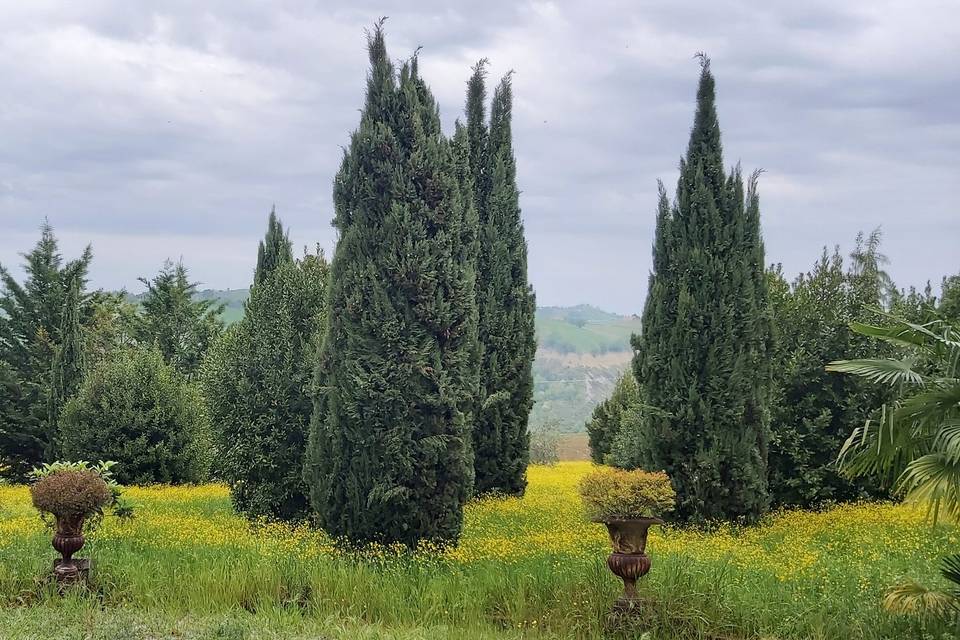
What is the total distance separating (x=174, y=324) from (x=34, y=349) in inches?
349

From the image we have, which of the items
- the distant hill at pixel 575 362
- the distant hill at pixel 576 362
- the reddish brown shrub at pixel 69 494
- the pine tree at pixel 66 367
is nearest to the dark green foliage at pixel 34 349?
the pine tree at pixel 66 367

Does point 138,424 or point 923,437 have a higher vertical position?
point 923,437

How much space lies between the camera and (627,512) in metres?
7.66

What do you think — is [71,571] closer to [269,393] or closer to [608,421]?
[269,393]

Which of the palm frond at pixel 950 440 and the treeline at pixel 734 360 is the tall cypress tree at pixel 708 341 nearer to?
the treeline at pixel 734 360

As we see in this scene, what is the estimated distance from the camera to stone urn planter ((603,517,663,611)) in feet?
24.4

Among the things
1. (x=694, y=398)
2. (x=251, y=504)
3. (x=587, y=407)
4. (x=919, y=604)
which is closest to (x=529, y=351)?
(x=694, y=398)

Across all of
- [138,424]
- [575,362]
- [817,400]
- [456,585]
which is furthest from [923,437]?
[575,362]

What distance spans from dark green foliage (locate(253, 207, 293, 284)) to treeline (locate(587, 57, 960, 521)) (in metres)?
5.91

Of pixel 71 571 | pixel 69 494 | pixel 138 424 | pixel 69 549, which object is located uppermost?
pixel 69 494

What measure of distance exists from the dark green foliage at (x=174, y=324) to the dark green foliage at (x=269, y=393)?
58.8 feet

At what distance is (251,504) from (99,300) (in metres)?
17.1

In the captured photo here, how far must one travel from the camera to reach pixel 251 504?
11.8 metres

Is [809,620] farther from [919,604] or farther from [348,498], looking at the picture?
[348,498]
